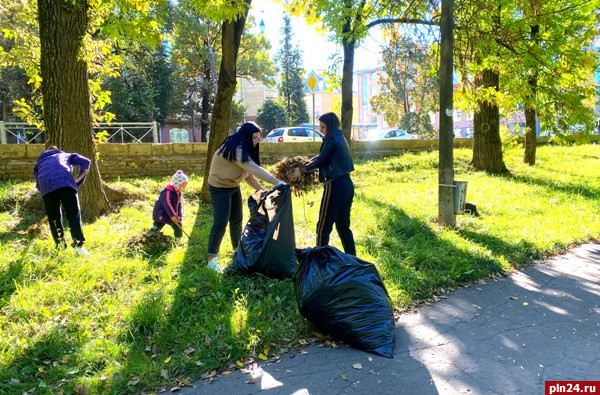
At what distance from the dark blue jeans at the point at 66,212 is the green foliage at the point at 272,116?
3340cm

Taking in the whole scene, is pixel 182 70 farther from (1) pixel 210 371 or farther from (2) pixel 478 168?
(1) pixel 210 371

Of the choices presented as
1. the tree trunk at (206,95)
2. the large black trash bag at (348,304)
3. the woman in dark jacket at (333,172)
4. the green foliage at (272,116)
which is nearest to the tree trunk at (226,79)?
the woman in dark jacket at (333,172)

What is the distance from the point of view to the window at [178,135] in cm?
3731

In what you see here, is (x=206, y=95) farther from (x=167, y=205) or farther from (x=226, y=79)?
(x=167, y=205)

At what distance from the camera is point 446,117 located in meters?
6.62

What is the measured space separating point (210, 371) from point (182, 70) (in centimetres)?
2957

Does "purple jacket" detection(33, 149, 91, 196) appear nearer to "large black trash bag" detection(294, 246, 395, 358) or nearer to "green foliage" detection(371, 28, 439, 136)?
"large black trash bag" detection(294, 246, 395, 358)

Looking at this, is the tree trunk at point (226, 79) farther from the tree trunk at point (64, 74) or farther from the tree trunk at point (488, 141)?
the tree trunk at point (488, 141)

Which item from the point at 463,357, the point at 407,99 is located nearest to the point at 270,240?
the point at 463,357

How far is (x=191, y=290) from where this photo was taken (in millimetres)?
4148

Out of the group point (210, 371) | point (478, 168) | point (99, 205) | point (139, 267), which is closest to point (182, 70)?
point (478, 168)

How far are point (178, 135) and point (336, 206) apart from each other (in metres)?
36.4

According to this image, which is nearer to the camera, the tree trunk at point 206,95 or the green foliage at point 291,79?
the tree trunk at point 206,95

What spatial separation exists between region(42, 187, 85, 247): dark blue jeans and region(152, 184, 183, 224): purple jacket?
999mm
